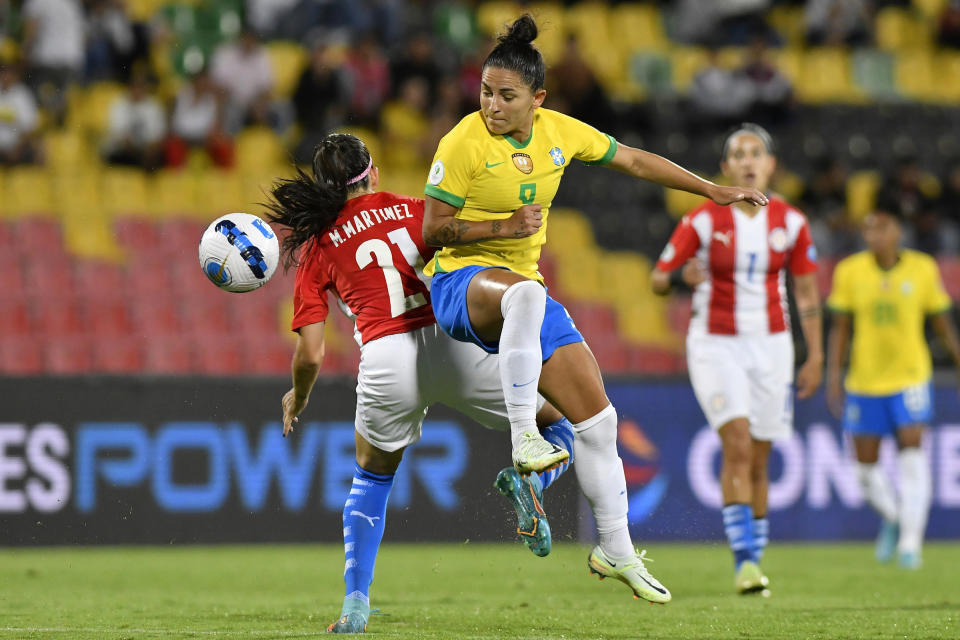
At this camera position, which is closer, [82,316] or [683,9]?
[82,316]

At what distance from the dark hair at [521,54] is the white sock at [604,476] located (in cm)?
138

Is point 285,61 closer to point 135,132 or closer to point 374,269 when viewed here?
point 135,132

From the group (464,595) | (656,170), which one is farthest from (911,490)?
(656,170)

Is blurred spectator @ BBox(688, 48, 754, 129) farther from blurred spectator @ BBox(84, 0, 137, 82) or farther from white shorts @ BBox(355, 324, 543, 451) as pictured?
white shorts @ BBox(355, 324, 543, 451)

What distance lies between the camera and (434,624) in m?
6.17

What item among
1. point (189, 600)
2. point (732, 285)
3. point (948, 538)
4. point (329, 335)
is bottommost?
point (948, 538)

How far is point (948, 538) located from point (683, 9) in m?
8.12

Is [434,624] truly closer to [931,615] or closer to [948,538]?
[931,615]

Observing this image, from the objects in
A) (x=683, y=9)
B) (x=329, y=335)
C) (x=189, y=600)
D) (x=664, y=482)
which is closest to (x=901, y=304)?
(x=664, y=482)

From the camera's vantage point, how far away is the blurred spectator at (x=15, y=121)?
1365cm

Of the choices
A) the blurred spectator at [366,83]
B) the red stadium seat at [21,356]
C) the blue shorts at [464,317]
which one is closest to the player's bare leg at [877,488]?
the blue shorts at [464,317]

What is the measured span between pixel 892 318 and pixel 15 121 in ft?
28.3

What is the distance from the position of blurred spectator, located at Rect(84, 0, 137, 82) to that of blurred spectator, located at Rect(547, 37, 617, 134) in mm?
4503

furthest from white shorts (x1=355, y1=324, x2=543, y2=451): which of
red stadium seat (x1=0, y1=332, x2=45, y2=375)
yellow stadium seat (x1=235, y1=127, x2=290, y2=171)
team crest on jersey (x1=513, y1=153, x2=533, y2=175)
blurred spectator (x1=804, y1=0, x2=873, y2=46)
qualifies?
blurred spectator (x1=804, y1=0, x2=873, y2=46)
